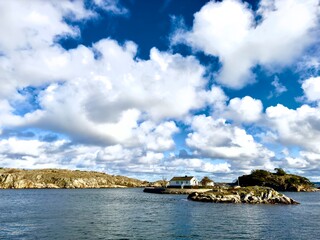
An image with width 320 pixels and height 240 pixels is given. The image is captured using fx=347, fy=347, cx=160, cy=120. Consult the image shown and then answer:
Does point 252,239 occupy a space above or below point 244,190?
below

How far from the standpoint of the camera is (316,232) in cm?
6919

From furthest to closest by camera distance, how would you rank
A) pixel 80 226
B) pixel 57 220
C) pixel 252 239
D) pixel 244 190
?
pixel 244 190, pixel 57 220, pixel 80 226, pixel 252 239

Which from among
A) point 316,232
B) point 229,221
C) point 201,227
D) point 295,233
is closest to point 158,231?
point 201,227

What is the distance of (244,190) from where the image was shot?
14200 cm

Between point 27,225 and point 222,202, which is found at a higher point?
point 222,202

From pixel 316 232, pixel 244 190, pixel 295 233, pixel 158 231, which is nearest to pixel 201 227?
pixel 158 231

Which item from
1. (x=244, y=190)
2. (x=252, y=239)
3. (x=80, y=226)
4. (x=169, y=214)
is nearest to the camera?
(x=252, y=239)

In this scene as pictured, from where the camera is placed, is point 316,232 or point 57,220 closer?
point 316,232

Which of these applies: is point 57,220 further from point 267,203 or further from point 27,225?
point 267,203

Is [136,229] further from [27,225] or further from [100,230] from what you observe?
[27,225]

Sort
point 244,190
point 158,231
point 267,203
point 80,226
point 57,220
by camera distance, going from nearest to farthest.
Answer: point 158,231 → point 80,226 → point 57,220 → point 267,203 → point 244,190

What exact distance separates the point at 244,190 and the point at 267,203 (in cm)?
1377

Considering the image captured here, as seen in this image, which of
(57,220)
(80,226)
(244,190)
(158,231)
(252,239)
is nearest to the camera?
(252,239)

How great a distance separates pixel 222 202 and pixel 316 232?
208 feet
